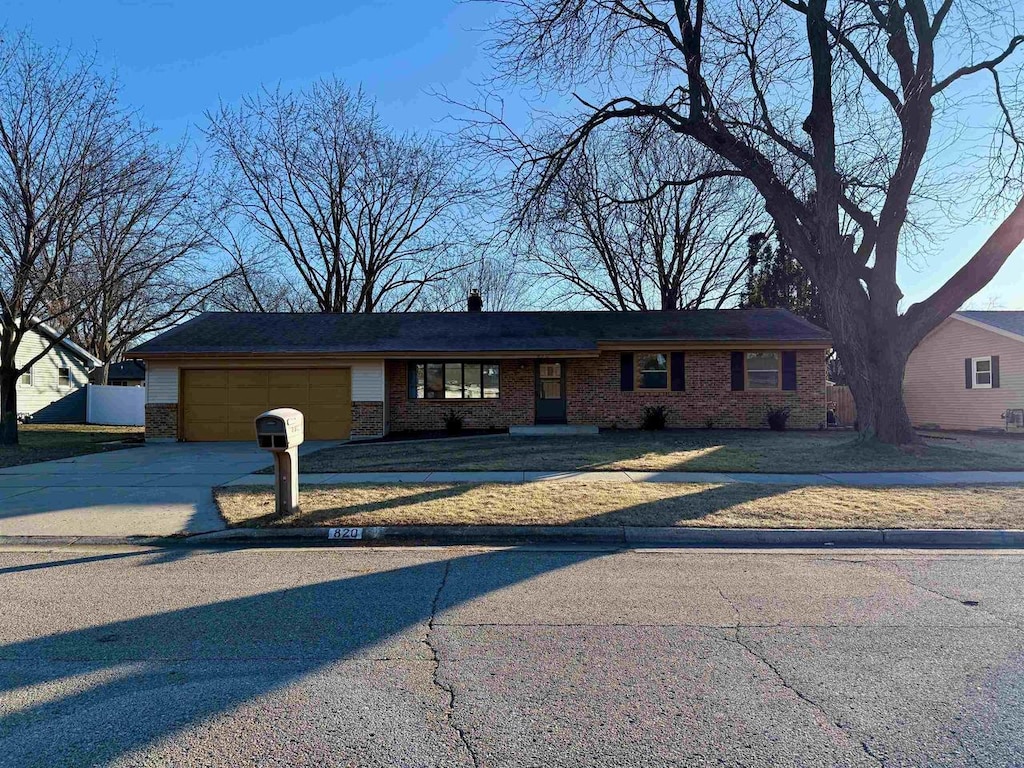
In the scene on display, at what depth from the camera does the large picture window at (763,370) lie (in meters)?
19.5

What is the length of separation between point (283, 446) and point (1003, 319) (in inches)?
936

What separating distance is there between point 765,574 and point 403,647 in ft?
11.1

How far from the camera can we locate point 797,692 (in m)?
3.30

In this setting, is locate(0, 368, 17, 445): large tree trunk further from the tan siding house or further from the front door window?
the front door window

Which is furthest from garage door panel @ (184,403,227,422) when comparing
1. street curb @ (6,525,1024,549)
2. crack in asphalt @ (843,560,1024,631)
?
crack in asphalt @ (843,560,1024,631)

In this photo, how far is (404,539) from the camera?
686 cm

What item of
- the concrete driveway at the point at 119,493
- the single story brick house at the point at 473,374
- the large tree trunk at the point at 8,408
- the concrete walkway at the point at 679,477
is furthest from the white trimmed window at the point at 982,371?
the large tree trunk at the point at 8,408

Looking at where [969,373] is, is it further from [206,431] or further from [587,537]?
[206,431]

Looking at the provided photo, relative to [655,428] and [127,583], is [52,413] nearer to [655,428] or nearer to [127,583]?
[655,428]

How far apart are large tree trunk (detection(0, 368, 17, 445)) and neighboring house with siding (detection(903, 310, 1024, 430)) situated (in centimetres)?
2889

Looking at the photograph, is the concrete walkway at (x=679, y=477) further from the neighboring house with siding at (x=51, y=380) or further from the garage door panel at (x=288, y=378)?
the neighboring house with siding at (x=51, y=380)

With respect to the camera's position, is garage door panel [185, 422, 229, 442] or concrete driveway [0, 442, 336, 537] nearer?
→ concrete driveway [0, 442, 336, 537]

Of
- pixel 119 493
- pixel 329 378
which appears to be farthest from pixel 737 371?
pixel 119 493

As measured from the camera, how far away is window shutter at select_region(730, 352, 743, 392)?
63.7 ft
